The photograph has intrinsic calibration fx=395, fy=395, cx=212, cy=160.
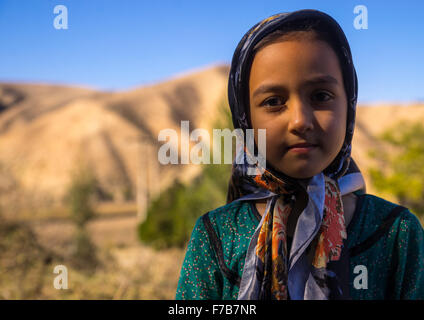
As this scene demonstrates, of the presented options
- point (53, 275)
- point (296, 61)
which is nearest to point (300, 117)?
point (296, 61)

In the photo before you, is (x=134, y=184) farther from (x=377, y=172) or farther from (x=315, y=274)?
(x=315, y=274)

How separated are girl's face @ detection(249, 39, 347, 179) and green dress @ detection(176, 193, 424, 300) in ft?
0.75

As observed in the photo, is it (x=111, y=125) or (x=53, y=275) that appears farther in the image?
(x=111, y=125)

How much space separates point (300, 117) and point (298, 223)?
30cm

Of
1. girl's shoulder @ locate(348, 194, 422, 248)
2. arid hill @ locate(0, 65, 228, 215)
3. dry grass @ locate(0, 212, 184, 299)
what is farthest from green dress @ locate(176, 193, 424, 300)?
arid hill @ locate(0, 65, 228, 215)

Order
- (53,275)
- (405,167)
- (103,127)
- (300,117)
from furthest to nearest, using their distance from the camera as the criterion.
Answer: (103,127) → (405,167) → (53,275) → (300,117)

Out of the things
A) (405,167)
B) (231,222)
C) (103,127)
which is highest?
(103,127)

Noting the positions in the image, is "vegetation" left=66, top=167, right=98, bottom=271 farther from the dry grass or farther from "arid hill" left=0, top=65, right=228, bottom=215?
"arid hill" left=0, top=65, right=228, bottom=215

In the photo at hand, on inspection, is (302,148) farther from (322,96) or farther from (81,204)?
(81,204)

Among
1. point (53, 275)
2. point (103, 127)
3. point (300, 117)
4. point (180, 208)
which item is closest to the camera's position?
point (300, 117)

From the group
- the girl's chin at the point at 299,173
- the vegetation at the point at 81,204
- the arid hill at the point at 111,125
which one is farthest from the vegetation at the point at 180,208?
the arid hill at the point at 111,125

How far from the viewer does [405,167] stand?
13477mm

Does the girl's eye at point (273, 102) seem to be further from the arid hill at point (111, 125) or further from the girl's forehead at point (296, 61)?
the arid hill at point (111, 125)
